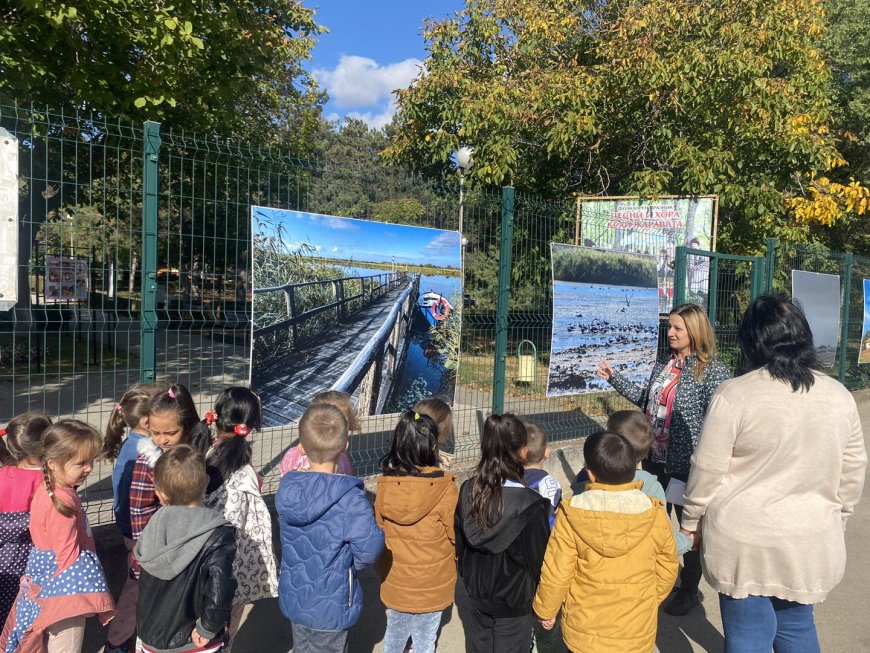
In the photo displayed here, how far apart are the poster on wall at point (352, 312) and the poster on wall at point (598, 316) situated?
1.27 meters

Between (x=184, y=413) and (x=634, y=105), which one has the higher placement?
(x=634, y=105)

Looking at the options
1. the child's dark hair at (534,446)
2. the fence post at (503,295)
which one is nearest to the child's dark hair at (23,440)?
the child's dark hair at (534,446)

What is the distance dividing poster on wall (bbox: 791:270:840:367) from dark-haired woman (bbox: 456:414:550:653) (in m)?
7.63

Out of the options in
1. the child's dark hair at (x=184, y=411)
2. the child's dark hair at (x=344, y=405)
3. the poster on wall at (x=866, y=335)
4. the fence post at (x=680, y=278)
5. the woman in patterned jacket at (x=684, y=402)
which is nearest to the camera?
the child's dark hair at (x=184, y=411)

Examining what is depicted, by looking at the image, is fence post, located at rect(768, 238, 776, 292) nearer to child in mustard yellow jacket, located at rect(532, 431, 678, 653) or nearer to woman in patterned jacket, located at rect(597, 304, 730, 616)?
woman in patterned jacket, located at rect(597, 304, 730, 616)

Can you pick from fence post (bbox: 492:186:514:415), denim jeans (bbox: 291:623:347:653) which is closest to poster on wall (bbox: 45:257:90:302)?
denim jeans (bbox: 291:623:347:653)

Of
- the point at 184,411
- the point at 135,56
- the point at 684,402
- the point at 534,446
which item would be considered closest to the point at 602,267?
the point at 684,402

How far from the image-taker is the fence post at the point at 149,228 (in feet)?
12.3

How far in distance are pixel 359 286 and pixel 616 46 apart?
28.1 ft

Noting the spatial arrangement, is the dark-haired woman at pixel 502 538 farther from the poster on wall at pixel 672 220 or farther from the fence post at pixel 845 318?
the fence post at pixel 845 318

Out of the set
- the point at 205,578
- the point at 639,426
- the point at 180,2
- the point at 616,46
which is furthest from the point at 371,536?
the point at 616,46

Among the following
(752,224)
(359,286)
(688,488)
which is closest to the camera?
(688,488)

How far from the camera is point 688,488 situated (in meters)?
2.66

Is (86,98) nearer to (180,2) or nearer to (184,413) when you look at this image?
(180,2)
